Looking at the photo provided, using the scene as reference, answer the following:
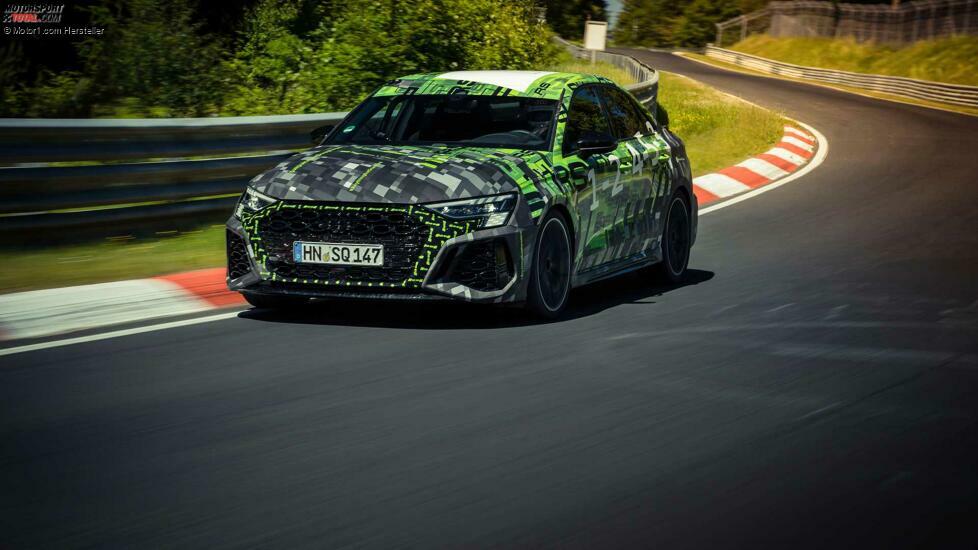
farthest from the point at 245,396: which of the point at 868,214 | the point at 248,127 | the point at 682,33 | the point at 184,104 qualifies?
the point at 682,33

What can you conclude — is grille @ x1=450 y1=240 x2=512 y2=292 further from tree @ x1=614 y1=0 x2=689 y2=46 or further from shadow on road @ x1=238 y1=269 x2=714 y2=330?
tree @ x1=614 y1=0 x2=689 y2=46

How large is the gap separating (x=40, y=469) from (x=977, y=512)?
10.9ft

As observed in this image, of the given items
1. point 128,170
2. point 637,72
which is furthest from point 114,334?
point 637,72

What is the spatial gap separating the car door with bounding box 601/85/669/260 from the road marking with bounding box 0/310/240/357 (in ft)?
8.49

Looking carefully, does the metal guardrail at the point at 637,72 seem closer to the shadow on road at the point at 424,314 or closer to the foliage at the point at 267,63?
the foliage at the point at 267,63

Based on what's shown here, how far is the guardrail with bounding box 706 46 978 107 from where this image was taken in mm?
40562

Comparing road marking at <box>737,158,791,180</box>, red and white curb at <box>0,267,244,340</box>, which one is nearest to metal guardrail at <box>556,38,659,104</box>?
road marking at <box>737,158,791,180</box>

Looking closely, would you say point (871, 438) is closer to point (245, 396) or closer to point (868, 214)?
point (245, 396)

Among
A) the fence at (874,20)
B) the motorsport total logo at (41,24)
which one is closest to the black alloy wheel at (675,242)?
the motorsport total logo at (41,24)

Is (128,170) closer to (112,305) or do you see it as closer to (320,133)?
(320,133)

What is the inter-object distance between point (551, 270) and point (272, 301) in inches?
66.5

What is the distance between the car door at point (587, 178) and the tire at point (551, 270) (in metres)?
0.19

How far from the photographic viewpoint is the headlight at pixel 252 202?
25.4ft

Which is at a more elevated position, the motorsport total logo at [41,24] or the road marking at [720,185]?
the motorsport total logo at [41,24]
